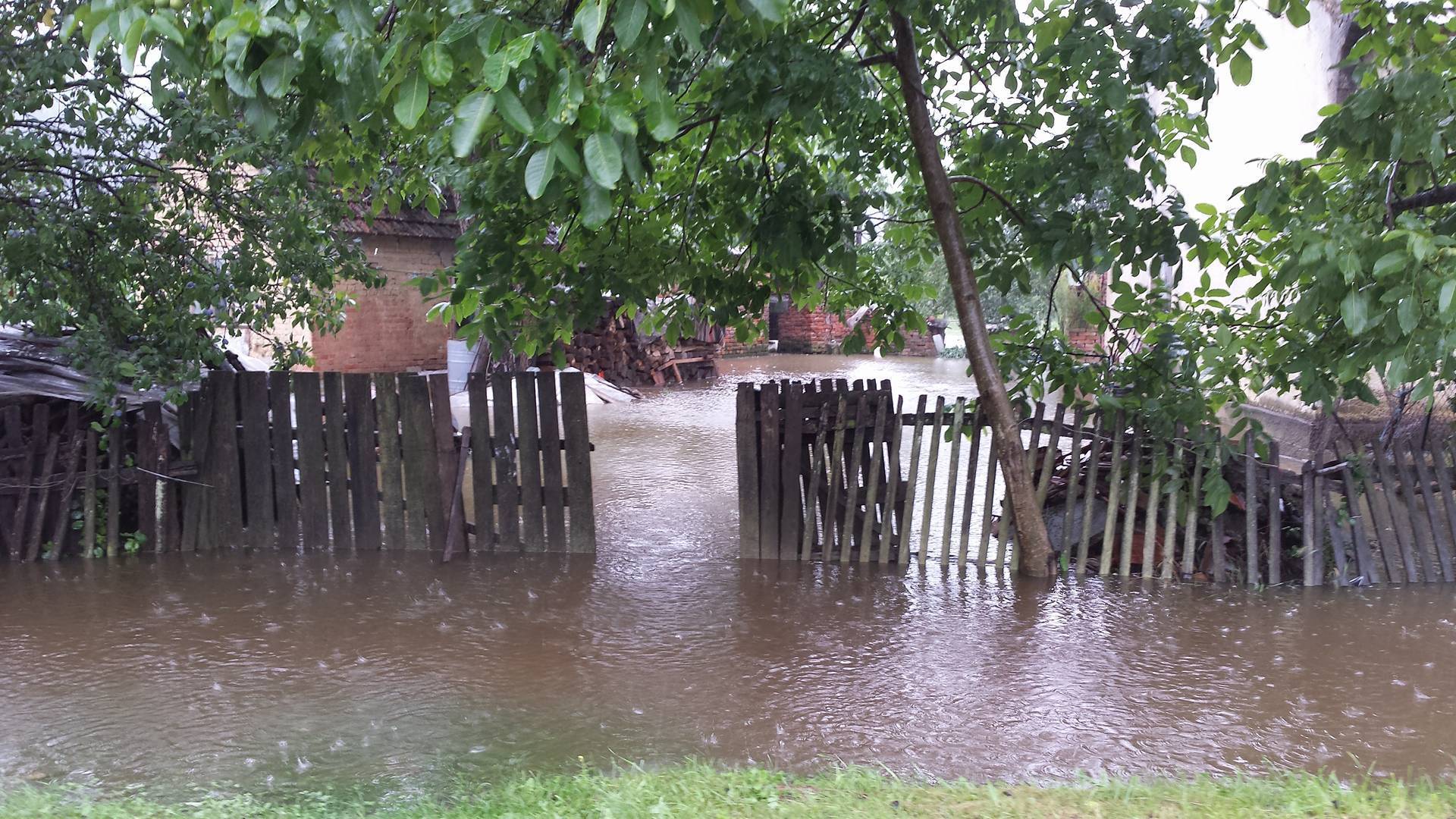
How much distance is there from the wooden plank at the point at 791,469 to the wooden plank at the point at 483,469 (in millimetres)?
1614

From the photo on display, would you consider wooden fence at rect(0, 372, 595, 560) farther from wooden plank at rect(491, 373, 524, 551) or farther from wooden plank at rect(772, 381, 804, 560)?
wooden plank at rect(772, 381, 804, 560)

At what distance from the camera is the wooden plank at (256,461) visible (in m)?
7.70

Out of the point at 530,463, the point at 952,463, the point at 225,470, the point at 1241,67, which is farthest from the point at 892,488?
the point at 225,470

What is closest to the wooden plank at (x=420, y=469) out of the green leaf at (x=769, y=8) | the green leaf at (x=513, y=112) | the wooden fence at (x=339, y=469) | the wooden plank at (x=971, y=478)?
the wooden fence at (x=339, y=469)

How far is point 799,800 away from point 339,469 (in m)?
5.16

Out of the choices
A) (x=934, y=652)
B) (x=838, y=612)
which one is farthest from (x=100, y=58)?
(x=934, y=652)

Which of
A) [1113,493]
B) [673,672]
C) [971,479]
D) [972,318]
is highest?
[972,318]

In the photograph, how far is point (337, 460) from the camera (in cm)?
770

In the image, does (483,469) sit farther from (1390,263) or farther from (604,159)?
(1390,263)

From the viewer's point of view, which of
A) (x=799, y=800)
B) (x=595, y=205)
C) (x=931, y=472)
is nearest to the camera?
(x=595, y=205)

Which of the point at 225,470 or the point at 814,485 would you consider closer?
the point at 814,485

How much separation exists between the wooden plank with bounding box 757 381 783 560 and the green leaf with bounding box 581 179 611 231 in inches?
159

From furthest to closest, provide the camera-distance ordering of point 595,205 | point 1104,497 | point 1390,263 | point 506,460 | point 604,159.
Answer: point 506,460 → point 1104,497 → point 1390,263 → point 595,205 → point 604,159

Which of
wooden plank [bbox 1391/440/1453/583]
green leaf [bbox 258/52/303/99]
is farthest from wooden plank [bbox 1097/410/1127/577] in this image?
green leaf [bbox 258/52/303/99]
